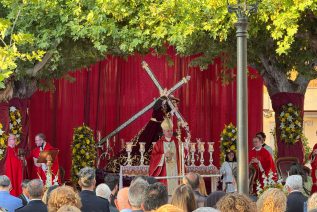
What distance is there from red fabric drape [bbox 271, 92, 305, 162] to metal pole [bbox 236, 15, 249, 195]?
368 inches

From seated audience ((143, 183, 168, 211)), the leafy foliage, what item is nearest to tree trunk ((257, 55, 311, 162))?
the leafy foliage

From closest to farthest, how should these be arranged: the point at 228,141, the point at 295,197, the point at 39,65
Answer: the point at 295,197 → the point at 39,65 → the point at 228,141

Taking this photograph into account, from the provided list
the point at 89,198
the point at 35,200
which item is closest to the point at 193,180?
the point at 89,198

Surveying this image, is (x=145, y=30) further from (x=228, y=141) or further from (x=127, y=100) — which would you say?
(x=127, y=100)

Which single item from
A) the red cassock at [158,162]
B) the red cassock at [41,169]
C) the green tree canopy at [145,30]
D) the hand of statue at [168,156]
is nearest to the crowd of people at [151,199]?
the green tree canopy at [145,30]

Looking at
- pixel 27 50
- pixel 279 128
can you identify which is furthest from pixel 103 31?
pixel 279 128

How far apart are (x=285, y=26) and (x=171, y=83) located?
423 inches

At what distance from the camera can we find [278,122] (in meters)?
23.4

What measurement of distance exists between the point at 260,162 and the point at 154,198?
44.7 ft

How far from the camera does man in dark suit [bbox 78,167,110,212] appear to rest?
11.9 metres

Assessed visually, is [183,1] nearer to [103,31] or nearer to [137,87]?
[103,31]

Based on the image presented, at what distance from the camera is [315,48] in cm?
2111

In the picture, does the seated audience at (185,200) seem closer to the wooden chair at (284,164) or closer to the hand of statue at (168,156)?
the hand of statue at (168,156)

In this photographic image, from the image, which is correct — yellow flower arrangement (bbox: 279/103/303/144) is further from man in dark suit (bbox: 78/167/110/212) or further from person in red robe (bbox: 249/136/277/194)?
man in dark suit (bbox: 78/167/110/212)
